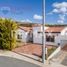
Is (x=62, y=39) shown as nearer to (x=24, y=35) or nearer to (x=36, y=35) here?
(x=36, y=35)

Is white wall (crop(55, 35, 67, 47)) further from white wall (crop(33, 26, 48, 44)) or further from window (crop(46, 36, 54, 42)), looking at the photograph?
white wall (crop(33, 26, 48, 44))

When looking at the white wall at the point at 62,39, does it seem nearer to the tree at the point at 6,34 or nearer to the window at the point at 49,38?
the window at the point at 49,38

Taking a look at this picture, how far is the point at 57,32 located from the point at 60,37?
132 centimetres

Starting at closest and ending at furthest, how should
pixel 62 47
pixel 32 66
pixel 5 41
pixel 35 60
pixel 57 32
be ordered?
pixel 32 66 → pixel 35 60 → pixel 5 41 → pixel 62 47 → pixel 57 32

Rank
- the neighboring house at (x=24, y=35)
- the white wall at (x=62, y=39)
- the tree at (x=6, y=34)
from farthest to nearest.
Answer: the neighboring house at (x=24, y=35) → the white wall at (x=62, y=39) → the tree at (x=6, y=34)

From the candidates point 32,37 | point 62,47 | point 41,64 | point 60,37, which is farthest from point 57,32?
point 41,64

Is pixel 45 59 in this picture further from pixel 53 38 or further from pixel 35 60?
pixel 53 38

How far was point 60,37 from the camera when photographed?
98.0ft

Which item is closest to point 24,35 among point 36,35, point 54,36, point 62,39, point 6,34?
point 36,35

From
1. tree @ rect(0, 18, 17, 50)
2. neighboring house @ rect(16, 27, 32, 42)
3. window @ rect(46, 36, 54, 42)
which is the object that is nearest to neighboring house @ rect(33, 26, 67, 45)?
window @ rect(46, 36, 54, 42)

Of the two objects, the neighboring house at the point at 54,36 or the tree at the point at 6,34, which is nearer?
the tree at the point at 6,34

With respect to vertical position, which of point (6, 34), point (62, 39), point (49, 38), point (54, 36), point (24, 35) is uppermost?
point (6, 34)

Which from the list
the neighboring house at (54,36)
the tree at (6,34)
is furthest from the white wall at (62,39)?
the tree at (6,34)

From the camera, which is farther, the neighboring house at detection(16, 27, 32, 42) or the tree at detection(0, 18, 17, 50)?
the neighboring house at detection(16, 27, 32, 42)
